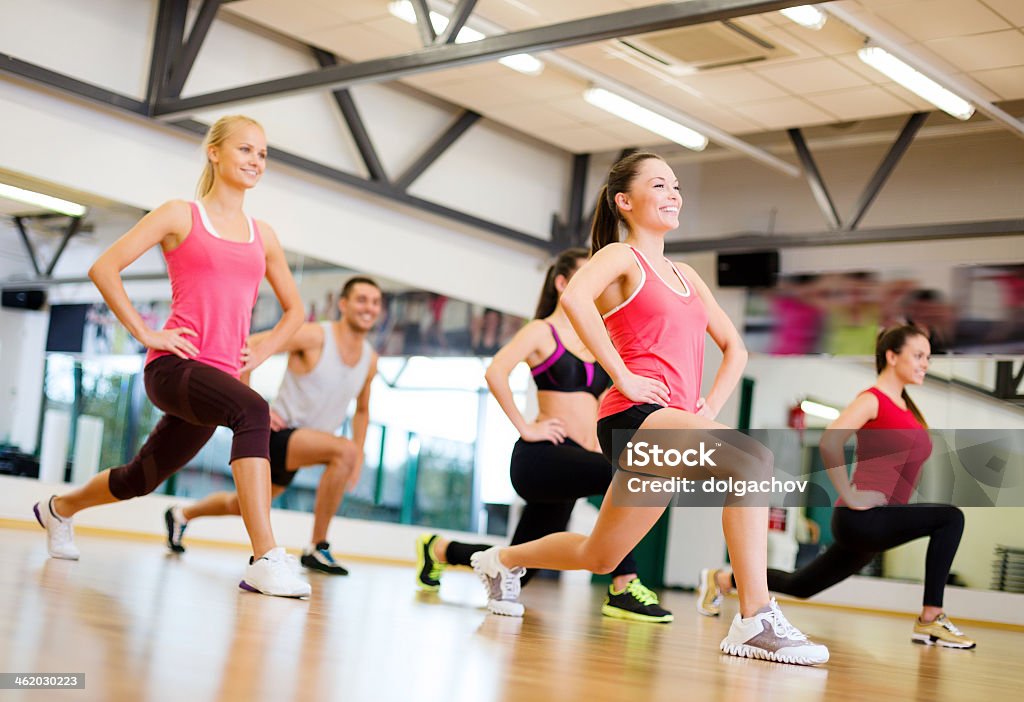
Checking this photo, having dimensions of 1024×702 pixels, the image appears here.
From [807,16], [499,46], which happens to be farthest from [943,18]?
[499,46]

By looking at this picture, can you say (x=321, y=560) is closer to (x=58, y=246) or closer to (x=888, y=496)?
(x=888, y=496)

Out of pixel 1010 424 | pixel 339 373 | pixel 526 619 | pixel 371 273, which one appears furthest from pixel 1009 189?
pixel 526 619

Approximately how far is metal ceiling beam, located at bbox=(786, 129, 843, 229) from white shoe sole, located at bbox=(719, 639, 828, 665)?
249 inches

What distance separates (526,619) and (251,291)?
1.34 meters

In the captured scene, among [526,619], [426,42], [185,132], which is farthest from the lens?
[185,132]

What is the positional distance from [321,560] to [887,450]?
2497 mm

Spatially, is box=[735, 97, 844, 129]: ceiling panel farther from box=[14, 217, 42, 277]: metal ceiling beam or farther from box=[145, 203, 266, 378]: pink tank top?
box=[145, 203, 266, 378]: pink tank top

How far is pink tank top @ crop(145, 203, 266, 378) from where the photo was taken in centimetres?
363

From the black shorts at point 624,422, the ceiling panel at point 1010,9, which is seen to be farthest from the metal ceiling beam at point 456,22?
the black shorts at point 624,422

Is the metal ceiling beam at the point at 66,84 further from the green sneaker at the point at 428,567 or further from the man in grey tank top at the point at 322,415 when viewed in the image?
the green sneaker at the point at 428,567

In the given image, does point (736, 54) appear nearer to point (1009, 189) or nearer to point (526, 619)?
point (1009, 189)

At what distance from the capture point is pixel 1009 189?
8.51 metres

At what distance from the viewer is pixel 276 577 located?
333cm

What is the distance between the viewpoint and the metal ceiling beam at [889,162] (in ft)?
26.7
